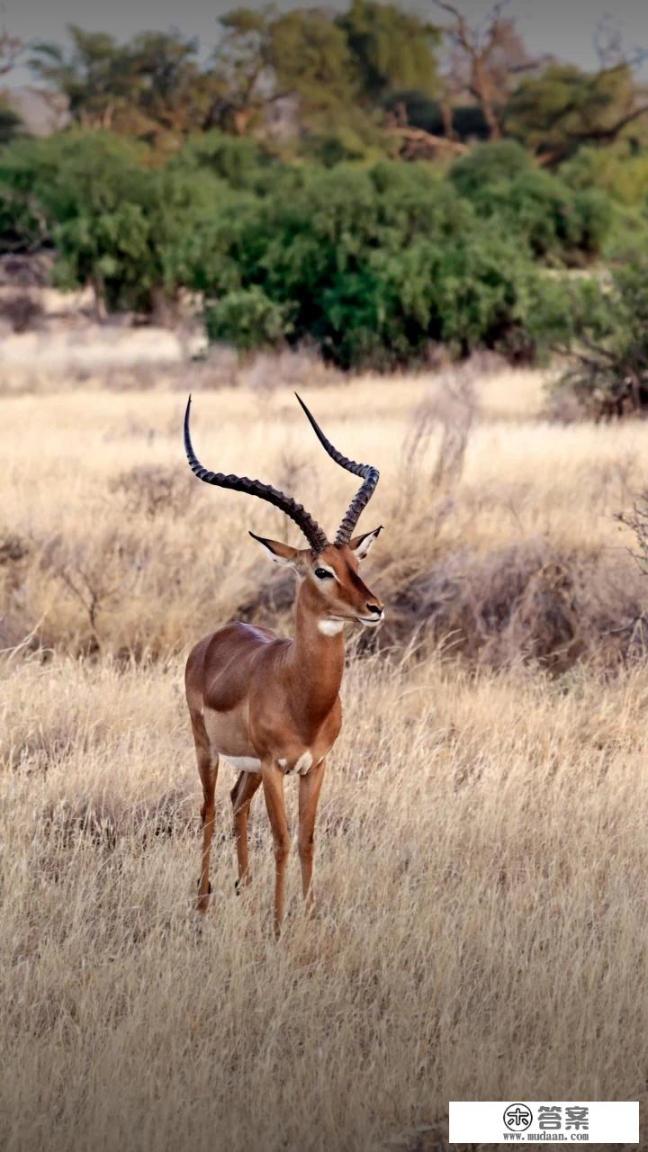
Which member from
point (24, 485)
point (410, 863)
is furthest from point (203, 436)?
point (410, 863)

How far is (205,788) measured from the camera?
5602mm

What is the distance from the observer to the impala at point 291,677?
4852 millimetres

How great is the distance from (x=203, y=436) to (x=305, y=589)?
37.5 feet

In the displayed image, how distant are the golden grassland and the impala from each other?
44 cm

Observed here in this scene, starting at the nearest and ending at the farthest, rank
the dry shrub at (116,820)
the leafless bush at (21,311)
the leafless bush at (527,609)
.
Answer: the dry shrub at (116,820)
the leafless bush at (527,609)
the leafless bush at (21,311)

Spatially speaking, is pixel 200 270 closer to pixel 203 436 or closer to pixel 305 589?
pixel 203 436

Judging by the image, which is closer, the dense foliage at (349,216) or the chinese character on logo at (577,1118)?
the chinese character on logo at (577,1118)

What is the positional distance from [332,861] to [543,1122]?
5.86ft

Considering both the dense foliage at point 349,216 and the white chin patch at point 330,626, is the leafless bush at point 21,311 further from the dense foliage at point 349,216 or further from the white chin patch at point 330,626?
the white chin patch at point 330,626

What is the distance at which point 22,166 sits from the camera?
40938mm

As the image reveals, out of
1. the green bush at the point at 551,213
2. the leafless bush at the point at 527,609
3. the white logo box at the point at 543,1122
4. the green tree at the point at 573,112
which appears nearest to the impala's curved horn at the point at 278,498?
the white logo box at the point at 543,1122

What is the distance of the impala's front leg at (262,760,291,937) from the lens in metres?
5.08

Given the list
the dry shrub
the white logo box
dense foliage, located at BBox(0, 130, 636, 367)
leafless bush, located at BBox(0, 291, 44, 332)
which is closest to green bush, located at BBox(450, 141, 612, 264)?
dense foliage, located at BBox(0, 130, 636, 367)

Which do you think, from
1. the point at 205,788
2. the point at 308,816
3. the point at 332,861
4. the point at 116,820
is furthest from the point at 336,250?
the point at 308,816
